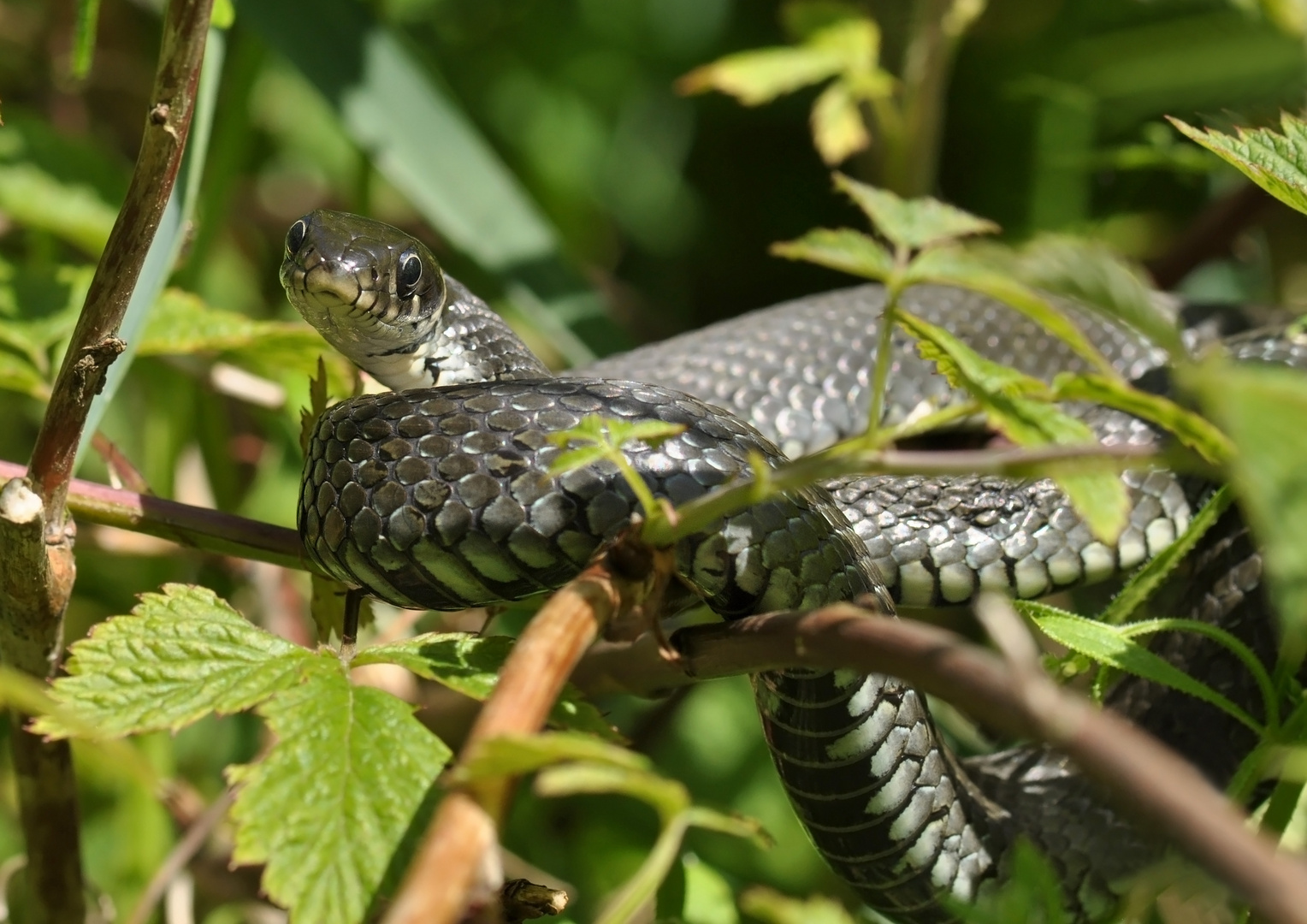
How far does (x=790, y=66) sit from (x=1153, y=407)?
251cm

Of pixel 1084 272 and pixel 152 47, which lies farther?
pixel 152 47

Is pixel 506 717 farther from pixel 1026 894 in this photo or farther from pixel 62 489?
pixel 62 489

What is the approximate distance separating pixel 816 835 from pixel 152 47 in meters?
3.98

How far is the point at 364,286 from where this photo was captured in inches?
99.5

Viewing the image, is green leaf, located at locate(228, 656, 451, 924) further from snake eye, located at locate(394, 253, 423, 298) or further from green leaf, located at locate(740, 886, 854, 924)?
snake eye, located at locate(394, 253, 423, 298)

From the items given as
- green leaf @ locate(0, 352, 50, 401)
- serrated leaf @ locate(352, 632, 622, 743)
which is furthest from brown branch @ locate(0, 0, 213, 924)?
green leaf @ locate(0, 352, 50, 401)

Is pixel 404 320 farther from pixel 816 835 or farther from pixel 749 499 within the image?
pixel 749 499

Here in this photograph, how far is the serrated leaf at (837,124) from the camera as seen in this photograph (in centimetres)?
337

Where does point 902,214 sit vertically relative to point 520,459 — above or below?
above

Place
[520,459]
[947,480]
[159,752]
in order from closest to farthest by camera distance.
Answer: [520,459] < [947,480] < [159,752]

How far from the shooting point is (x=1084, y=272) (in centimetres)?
117

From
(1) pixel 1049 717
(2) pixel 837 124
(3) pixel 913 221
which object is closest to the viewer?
(1) pixel 1049 717

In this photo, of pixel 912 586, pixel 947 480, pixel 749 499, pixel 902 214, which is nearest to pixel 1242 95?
pixel 947 480

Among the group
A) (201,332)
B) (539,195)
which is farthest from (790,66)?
(201,332)
